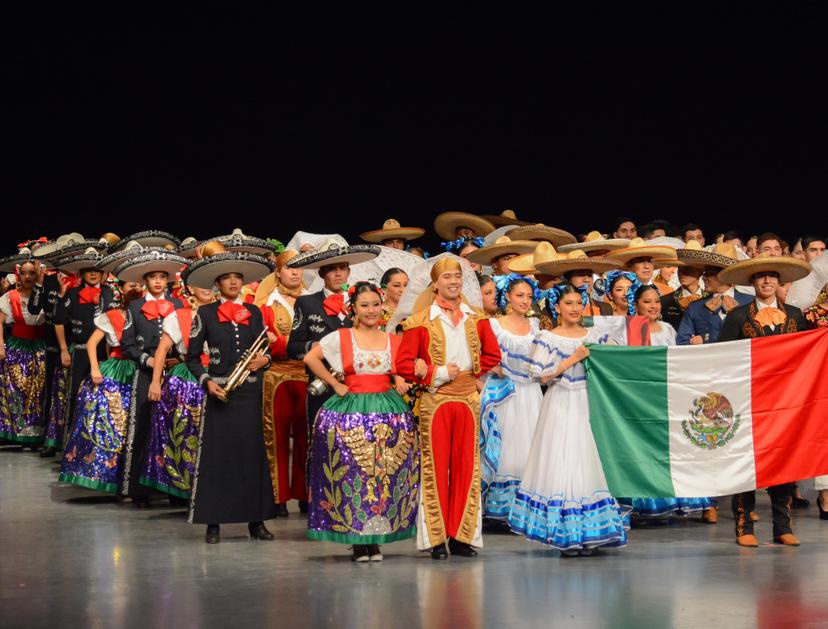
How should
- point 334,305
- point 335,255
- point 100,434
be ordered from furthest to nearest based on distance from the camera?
1. point 100,434
2. point 334,305
3. point 335,255

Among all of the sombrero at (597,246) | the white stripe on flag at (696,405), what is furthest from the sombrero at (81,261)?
the white stripe on flag at (696,405)

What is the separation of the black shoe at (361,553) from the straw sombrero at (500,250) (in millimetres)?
2983

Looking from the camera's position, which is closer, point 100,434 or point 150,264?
point 150,264

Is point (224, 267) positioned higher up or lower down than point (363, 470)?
higher up

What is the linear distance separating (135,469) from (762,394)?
3941mm

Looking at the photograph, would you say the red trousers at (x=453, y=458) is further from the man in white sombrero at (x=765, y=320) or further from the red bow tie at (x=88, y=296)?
the red bow tie at (x=88, y=296)

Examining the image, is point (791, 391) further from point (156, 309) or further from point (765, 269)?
point (156, 309)

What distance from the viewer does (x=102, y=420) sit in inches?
332

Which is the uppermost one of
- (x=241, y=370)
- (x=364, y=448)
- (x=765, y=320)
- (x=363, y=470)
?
(x=765, y=320)

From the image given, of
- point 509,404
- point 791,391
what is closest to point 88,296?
point 509,404

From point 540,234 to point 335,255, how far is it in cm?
326

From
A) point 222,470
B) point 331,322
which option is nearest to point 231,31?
point 331,322

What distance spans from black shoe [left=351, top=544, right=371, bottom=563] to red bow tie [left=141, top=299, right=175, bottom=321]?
246 centimetres

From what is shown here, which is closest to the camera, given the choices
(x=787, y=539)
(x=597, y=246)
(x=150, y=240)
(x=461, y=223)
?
(x=787, y=539)
